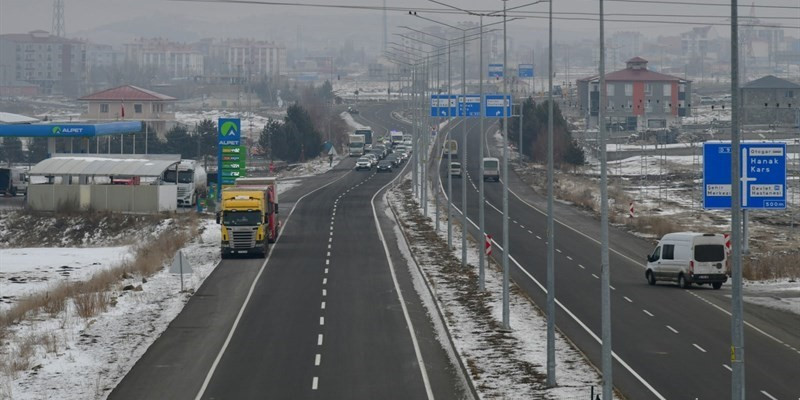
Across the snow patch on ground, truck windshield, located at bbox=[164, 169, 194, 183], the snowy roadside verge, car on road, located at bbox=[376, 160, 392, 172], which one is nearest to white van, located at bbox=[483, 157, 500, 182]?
car on road, located at bbox=[376, 160, 392, 172]

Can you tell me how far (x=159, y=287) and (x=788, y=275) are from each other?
23986 millimetres

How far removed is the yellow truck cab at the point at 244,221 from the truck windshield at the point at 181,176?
30450mm

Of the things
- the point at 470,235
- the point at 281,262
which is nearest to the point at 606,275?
the point at 281,262

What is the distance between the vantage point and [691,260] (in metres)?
47.1

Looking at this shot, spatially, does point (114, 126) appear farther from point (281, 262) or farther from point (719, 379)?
point (719, 379)

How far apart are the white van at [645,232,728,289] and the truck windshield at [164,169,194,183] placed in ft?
148

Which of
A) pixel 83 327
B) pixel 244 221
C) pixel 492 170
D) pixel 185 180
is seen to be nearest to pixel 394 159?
pixel 492 170

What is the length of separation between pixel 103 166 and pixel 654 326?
53250mm

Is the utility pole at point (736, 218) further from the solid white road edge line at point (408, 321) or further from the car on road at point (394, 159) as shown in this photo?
the car on road at point (394, 159)

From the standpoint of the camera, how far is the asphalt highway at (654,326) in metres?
28.9

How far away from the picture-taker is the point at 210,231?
70438mm

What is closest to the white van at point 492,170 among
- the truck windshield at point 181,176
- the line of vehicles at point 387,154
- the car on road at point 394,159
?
the line of vehicles at point 387,154

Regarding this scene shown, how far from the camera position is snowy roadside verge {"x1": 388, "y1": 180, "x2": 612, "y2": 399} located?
28.8 metres

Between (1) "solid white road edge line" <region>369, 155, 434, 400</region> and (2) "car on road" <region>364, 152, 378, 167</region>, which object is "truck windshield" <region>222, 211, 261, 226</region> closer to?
(1) "solid white road edge line" <region>369, 155, 434, 400</region>
